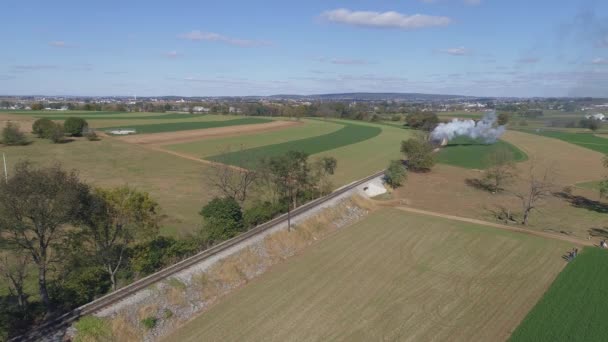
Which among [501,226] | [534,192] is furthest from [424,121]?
[501,226]

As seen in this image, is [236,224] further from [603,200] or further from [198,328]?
[603,200]

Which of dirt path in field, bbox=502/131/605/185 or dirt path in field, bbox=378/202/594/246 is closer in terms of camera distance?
dirt path in field, bbox=378/202/594/246

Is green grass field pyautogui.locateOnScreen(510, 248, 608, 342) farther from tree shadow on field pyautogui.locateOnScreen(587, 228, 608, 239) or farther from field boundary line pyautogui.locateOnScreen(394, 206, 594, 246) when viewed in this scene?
tree shadow on field pyautogui.locateOnScreen(587, 228, 608, 239)

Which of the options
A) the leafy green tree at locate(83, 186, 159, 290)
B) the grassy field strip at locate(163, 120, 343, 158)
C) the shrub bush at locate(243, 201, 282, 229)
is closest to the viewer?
the leafy green tree at locate(83, 186, 159, 290)

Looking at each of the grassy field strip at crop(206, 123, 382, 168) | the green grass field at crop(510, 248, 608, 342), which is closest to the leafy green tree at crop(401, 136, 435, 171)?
the grassy field strip at crop(206, 123, 382, 168)

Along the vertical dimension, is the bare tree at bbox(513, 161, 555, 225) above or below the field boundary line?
above

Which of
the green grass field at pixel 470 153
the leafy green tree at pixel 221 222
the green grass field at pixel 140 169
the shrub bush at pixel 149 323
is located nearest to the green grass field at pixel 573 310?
the shrub bush at pixel 149 323
